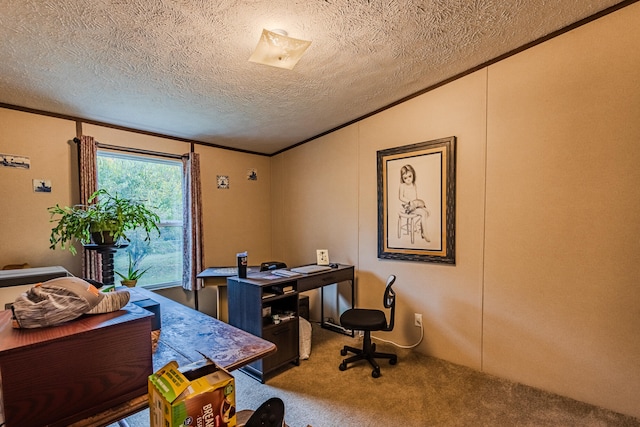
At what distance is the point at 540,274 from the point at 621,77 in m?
1.42

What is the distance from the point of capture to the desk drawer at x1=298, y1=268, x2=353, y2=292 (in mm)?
2873

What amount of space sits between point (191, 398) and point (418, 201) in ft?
8.57

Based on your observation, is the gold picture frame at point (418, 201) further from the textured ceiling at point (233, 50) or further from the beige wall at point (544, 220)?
the textured ceiling at point (233, 50)

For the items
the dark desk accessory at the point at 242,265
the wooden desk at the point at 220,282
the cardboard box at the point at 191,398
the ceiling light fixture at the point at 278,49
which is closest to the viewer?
the cardboard box at the point at 191,398

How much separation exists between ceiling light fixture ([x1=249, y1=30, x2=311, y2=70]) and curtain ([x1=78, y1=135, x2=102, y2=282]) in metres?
1.99

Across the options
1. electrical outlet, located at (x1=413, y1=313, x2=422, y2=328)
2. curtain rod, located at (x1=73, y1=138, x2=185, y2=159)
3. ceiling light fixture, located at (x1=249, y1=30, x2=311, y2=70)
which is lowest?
electrical outlet, located at (x1=413, y1=313, x2=422, y2=328)

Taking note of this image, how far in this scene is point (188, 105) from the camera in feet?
8.97

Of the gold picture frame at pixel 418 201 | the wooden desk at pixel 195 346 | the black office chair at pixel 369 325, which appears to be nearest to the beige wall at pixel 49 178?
the black office chair at pixel 369 325

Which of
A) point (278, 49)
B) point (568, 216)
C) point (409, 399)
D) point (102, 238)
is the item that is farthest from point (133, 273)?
point (568, 216)

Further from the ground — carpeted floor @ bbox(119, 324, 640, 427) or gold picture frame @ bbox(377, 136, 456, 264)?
gold picture frame @ bbox(377, 136, 456, 264)

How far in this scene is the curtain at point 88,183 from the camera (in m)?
2.75

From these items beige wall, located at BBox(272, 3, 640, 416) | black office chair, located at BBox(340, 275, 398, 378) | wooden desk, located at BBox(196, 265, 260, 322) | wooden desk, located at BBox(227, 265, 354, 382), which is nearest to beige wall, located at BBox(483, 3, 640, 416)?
beige wall, located at BBox(272, 3, 640, 416)

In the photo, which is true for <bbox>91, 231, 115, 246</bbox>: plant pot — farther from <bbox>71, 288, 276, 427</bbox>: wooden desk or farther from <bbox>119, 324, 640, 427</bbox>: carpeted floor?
<bbox>119, 324, 640, 427</bbox>: carpeted floor

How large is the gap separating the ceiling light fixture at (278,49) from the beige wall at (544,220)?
153 cm
